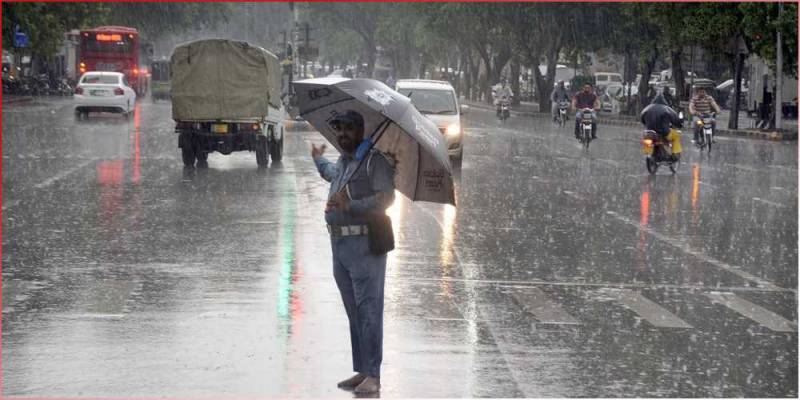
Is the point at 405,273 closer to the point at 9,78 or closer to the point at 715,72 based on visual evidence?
the point at 9,78

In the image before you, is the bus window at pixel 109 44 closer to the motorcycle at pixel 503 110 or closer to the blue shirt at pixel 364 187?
the motorcycle at pixel 503 110

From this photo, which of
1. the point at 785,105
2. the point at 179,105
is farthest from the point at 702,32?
the point at 179,105

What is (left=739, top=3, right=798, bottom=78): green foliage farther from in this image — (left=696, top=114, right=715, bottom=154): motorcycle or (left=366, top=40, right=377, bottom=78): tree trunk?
(left=366, top=40, right=377, bottom=78): tree trunk

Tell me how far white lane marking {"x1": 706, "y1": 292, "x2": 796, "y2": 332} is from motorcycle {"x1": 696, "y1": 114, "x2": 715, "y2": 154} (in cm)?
2322

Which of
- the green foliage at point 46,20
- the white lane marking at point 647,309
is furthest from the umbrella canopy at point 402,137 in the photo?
the green foliage at point 46,20

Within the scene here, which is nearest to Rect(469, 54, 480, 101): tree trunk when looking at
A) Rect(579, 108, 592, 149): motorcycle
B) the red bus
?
the red bus

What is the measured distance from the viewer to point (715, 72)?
96938 millimetres

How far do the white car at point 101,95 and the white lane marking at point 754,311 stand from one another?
124 feet

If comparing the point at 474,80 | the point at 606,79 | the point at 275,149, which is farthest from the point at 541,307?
the point at 606,79

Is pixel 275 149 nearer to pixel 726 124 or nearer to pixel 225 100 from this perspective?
pixel 225 100

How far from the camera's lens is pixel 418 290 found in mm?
12008

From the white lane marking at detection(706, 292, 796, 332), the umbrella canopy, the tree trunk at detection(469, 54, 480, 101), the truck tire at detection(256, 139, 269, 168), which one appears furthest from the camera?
the tree trunk at detection(469, 54, 480, 101)

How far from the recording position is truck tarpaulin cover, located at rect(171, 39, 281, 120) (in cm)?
2834

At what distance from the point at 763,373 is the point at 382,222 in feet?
8.76
